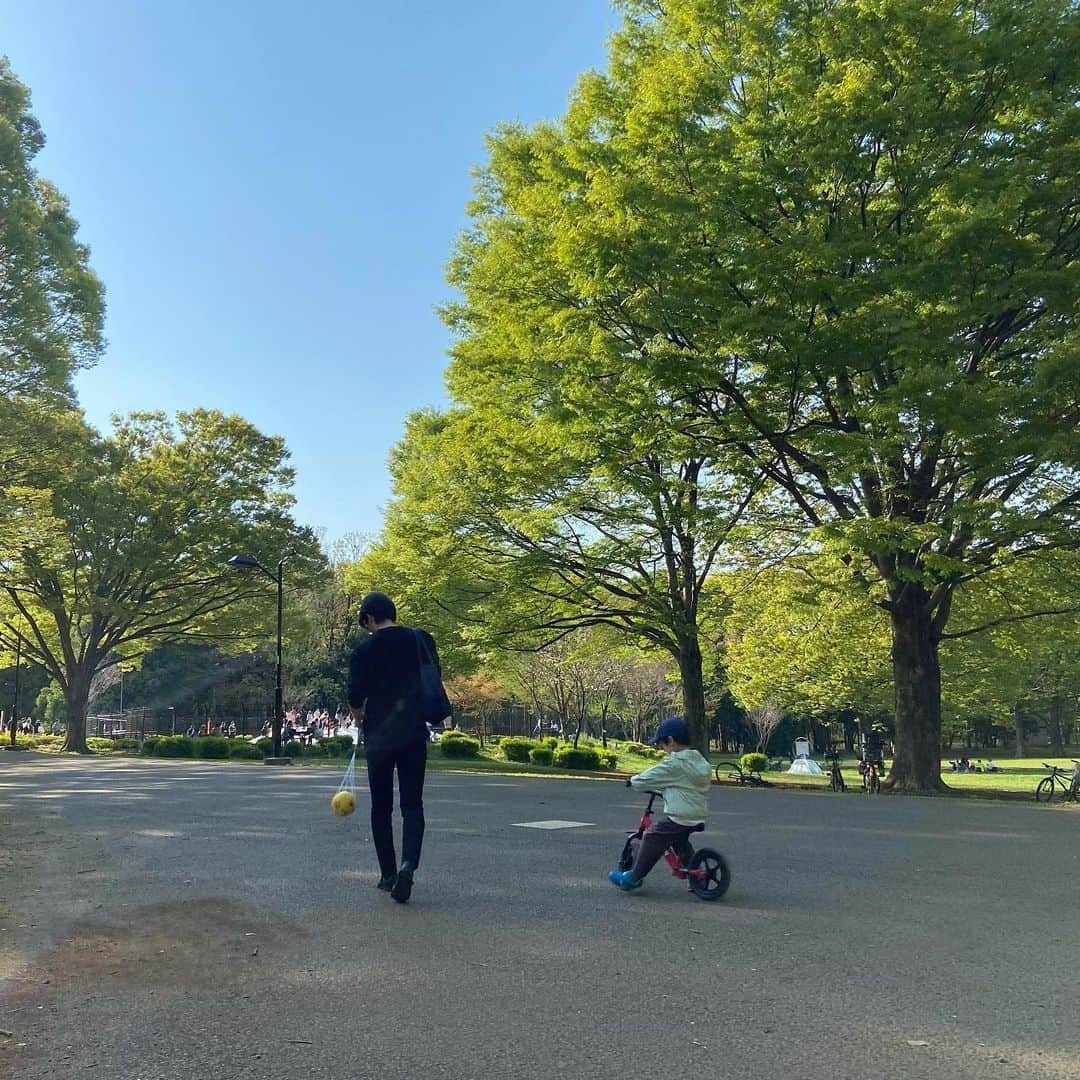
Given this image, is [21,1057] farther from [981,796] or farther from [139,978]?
[981,796]

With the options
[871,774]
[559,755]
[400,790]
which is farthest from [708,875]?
[559,755]

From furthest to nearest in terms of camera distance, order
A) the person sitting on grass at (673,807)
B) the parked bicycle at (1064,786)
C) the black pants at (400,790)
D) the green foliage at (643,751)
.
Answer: the green foliage at (643,751), the parked bicycle at (1064,786), the person sitting on grass at (673,807), the black pants at (400,790)

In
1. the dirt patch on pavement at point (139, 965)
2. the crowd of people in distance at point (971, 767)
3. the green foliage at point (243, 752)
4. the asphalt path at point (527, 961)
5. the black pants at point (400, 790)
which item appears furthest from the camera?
the crowd of people in distance at point (971, 767)

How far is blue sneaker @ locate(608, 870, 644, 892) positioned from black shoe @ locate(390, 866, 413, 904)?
1.34m

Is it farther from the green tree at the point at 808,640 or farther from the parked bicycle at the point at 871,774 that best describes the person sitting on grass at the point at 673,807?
the parked bicycle at the point at 871,774

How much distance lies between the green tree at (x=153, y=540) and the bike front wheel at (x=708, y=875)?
99.9 feet

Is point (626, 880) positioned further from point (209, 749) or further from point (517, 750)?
point (209, 749)

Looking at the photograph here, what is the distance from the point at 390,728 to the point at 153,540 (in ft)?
103

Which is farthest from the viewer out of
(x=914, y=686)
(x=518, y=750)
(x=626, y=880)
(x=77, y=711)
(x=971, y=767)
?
(x=971, y=767)

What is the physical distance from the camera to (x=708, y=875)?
5.89 m

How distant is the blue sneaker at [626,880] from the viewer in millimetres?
5977

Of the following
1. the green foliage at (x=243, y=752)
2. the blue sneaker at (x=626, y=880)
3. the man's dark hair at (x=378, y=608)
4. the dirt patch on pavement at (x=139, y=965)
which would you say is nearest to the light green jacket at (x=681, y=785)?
the blue sneaker at (x=626, y=880)

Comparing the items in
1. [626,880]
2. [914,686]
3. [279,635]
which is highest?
[279,635]

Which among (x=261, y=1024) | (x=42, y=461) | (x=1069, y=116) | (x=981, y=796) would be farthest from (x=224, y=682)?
(x=261, y=1024)
